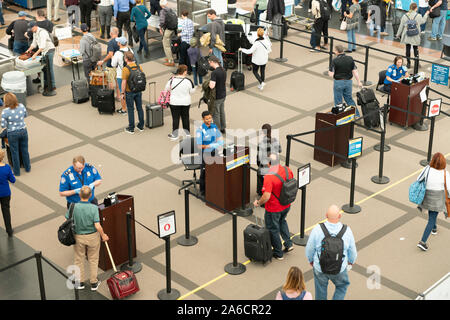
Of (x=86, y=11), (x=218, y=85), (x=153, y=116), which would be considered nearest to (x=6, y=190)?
(x=153, y=116)

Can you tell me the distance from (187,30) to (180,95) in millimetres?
4166

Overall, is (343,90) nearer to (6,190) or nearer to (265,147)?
(265,147)

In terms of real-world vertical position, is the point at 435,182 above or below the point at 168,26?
below

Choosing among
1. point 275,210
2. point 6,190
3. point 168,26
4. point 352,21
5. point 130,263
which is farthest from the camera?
point 352,21

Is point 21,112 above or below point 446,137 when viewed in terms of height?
above

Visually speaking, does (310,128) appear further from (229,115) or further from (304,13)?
(304,13)

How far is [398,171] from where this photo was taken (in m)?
14.1

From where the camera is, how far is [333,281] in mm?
9547

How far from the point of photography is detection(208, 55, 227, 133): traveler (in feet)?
48.9
